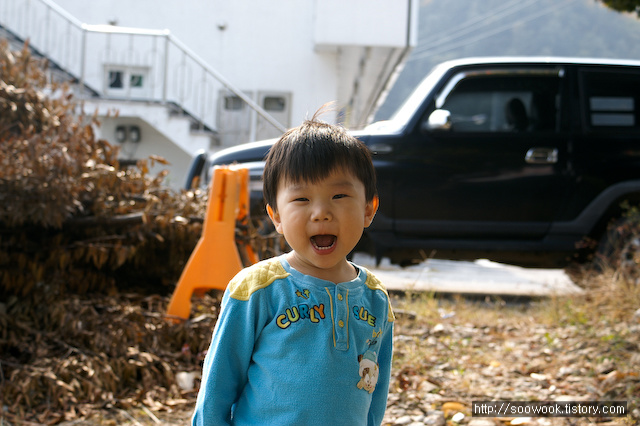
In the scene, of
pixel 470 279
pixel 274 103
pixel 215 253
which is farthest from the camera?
pixel 274 103

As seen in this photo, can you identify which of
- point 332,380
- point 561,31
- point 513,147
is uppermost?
point 561,31

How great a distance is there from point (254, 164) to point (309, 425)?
12.7 ft

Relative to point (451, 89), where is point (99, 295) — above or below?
below

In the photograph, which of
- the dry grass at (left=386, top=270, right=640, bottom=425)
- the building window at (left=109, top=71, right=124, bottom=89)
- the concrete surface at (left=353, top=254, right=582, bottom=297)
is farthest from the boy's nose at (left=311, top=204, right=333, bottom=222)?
the building window at (left=109, top=71, right=124, bottom=89)

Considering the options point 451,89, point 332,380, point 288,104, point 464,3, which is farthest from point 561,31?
point 332,380

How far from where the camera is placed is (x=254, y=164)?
517 centimetres

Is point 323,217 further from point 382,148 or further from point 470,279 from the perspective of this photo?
point 470,279

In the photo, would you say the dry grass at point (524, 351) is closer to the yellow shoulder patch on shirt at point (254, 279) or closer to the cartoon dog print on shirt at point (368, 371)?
the cartoon dog print on shirt at point (368, 371)

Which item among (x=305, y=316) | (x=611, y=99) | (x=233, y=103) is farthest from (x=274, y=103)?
(x=305, y=316)

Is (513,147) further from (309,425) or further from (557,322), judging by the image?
(309,425)

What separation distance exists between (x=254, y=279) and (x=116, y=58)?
11604 millimetres

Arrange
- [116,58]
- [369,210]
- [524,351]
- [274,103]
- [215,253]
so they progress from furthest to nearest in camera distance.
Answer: [274,103], [116,58], [524,351], [215,253], [369,210]

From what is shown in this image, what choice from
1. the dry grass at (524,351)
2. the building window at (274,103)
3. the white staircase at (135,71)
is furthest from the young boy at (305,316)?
the building window at (274,103)

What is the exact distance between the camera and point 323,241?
1.53 m
